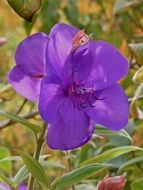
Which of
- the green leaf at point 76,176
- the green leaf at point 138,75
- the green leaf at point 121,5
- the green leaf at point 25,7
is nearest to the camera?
the green leaf at point 25,7

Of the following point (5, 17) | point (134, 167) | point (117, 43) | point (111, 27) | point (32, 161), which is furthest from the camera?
point (5, 17)

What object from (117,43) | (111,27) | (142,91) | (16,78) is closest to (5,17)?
(111,27)

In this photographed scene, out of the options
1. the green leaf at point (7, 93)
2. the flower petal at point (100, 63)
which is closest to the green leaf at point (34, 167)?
the flower petal at point (100, 63)

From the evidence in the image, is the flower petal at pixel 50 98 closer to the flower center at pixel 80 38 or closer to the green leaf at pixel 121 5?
the flower center at pixel 80 38

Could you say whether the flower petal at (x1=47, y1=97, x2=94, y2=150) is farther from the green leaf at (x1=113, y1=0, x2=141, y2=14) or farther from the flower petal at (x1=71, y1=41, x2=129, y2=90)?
the green leaf at (x1=113, y1=0, x2=141, y2=14)

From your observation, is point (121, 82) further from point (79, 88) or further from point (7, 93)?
point (79, 88)

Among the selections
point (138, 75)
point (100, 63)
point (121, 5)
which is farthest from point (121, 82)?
point (100, 63)

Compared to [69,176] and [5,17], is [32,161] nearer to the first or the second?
[69,176]
